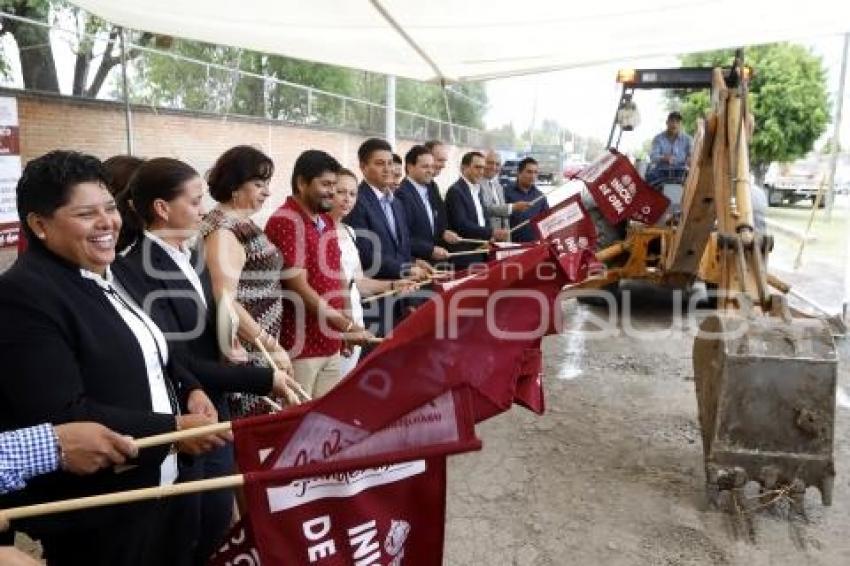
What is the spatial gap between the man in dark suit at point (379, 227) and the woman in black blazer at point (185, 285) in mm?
1796

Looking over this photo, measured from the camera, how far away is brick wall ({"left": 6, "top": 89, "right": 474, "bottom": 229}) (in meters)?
7.99

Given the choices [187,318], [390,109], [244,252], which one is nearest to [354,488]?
[187,318]

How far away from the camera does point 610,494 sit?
11.1 feet

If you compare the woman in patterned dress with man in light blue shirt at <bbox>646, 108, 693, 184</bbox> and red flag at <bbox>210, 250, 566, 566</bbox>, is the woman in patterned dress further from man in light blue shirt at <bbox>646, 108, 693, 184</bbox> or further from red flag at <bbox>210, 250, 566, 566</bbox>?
man in light blue shirt at <bbox>646, 108, 693, 184</bbox>

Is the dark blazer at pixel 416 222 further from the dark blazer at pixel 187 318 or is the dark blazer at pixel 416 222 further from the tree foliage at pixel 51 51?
the tree foliage at pixel 51 51

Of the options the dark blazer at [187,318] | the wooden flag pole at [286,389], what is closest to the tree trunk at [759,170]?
the wooden flag pole at [286,389]

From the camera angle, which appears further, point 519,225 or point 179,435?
point 519,225

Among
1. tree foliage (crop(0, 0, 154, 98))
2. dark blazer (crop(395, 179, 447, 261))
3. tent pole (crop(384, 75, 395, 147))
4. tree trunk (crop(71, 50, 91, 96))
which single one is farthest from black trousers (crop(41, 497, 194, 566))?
tree trunk (crop(71, 50, 91, 96))

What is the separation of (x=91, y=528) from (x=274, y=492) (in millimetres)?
478

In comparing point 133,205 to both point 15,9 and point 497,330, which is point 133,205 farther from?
point 15,9

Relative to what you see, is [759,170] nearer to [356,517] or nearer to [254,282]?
[254,282]

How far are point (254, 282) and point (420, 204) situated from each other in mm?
2405

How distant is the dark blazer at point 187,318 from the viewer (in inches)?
77.6

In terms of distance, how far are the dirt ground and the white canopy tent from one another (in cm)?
252
